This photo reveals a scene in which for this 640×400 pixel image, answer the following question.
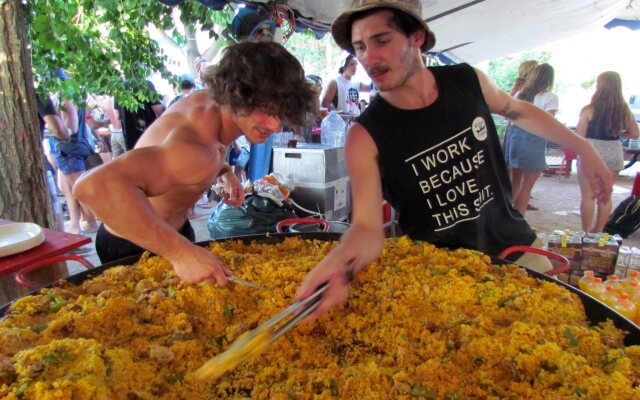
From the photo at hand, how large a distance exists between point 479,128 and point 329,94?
14.9ft

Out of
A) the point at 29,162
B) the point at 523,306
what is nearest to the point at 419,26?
the point at 523,306

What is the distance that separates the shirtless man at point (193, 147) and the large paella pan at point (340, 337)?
150 millimetres

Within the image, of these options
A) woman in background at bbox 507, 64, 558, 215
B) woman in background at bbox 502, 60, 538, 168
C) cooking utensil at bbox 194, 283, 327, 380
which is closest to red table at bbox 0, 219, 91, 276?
cooking utensil at bbox 194, 283, 327, 380

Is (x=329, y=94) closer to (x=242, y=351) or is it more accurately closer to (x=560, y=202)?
(x=560, y=202)

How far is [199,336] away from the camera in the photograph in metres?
1.19

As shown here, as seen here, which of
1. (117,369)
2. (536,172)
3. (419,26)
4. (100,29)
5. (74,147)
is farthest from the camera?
(536,172)

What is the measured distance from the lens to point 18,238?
6.42ft

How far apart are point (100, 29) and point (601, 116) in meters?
5.71

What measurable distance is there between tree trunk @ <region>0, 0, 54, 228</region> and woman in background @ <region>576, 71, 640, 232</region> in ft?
18.3

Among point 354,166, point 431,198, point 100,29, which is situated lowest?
point 431,198

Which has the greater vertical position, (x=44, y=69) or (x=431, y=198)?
(x=44, y=69)

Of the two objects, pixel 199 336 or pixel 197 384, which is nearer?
pixel 197 384

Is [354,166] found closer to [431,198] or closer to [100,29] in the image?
[431,198]

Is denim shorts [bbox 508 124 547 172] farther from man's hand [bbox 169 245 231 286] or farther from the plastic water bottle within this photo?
man's hand [bbox 169 245 231 286]
